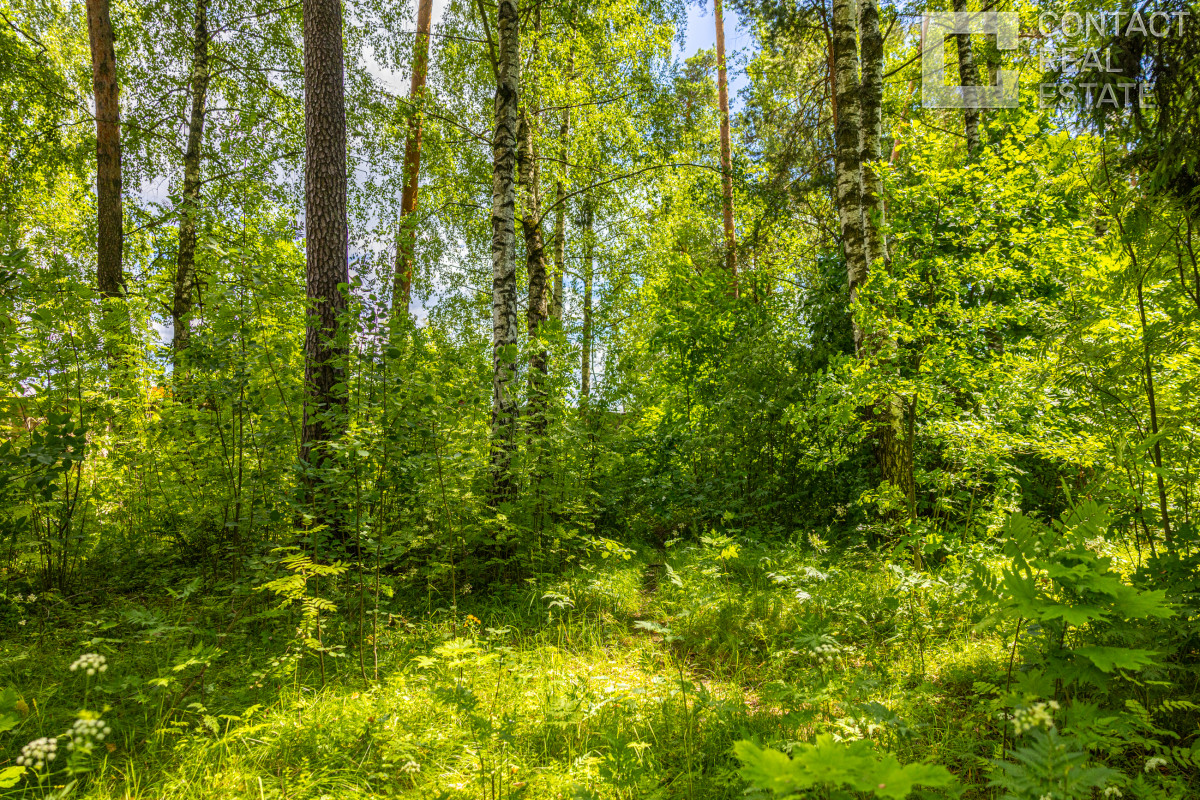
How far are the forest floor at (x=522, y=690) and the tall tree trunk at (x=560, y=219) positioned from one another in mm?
5415

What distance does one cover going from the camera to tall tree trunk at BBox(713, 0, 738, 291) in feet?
33.0

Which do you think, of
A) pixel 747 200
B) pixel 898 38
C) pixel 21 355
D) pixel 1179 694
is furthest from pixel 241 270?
pixel 898 38

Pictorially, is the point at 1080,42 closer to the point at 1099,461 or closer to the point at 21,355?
the point at 1099,461

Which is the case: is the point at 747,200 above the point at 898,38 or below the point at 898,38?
below

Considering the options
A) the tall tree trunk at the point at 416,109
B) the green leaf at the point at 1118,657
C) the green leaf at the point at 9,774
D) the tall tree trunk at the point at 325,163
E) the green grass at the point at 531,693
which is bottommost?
the green grass at the point at 531,693

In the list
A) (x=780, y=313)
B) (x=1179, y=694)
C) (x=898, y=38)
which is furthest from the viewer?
(x=898, y=38)

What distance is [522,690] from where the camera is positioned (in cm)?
292

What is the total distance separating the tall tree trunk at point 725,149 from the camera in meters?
10.1

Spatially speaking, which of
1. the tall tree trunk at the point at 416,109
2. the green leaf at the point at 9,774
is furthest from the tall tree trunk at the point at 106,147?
the green leaf at the point at 9,774

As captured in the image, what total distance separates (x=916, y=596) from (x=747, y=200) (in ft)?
22.8

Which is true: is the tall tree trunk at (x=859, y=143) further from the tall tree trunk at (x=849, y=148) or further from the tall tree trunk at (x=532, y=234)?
the tall tree trunk at (x=532, y=234)

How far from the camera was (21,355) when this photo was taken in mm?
3547

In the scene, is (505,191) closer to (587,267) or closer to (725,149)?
(587,267)

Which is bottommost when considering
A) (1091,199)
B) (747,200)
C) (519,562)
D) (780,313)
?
(519,562)
